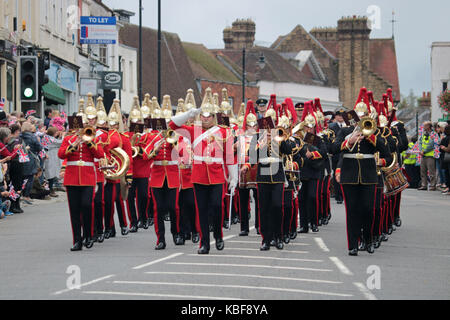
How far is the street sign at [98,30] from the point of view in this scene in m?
35.1

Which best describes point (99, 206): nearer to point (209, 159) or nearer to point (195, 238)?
point (195, 238)

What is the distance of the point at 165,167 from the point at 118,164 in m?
1.03

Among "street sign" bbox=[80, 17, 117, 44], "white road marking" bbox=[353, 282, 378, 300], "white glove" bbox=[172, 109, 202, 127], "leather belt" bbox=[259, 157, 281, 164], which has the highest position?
"street sign" bbox=[80, 17, 117, 44]

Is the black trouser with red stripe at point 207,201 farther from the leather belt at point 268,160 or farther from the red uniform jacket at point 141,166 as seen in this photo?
the red uniform jacket at point 141,166

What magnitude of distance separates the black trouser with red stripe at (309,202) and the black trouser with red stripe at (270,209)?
3.07 metres

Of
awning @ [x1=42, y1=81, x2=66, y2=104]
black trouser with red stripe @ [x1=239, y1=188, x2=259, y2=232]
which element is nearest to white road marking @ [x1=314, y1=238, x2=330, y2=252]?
black trouser with red stripe @ [x1=239, y1=188, x2=259, y2=232]

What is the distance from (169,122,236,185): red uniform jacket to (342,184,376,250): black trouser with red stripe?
1710 mm

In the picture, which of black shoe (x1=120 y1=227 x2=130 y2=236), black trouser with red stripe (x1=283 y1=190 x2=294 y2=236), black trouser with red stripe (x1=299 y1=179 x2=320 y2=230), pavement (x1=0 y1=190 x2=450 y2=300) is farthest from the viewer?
black trouser with red stripe (x1=299 y1=179 x2=320 y2=230)

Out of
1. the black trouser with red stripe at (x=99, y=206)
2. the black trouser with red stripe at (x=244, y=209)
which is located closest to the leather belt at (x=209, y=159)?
the black trouser with red stripe at (x=99, y=206)

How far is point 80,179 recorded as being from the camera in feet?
51.3

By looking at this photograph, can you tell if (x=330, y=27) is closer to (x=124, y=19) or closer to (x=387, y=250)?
(x=124, y=19)

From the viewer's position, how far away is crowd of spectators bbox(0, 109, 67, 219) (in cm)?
2238

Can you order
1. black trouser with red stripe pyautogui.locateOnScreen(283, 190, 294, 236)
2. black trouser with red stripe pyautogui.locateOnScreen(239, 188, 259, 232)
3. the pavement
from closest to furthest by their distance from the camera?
the pavement → black trouser with red stripe pyautogui.locateOnScreen(283, 190, 294, 236) → black trouser with red stripe pyautogui.locateOnScreen(239, 188, 259, 232)

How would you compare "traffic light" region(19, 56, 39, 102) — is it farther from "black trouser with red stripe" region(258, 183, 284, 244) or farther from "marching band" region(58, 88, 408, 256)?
"black trouser with red stripe" region(258, 183, 284, 244)
